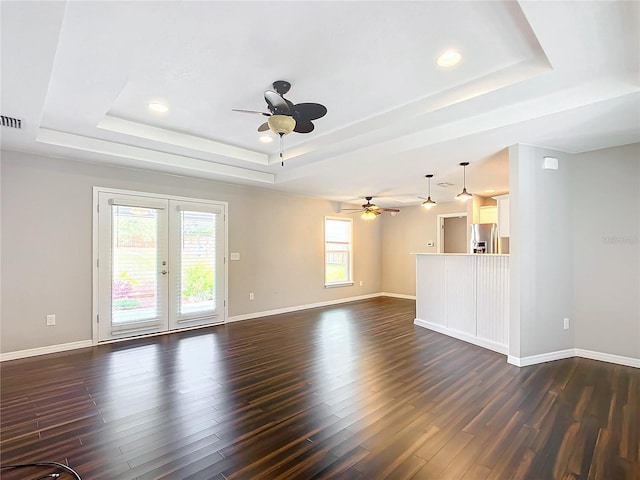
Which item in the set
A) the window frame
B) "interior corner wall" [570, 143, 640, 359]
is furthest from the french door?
"interior corner wall" [570, 143, 640, 359]

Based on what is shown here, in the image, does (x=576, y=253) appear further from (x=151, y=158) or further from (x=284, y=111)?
(x=151, y=158)

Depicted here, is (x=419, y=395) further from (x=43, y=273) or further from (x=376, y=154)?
(x=43, y=273)

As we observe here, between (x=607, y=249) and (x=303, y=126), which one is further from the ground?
(x=303, y=126)

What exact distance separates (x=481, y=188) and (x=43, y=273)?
295 inches

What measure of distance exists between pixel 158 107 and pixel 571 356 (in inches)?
228

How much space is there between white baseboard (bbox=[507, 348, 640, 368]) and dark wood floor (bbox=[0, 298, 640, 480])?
11 centimetres

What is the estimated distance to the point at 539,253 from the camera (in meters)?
3.87

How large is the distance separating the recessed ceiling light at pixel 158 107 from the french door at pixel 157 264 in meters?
1.92

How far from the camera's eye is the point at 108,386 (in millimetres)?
3164

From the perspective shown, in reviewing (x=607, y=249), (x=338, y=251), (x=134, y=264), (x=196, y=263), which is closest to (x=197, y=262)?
(x=196, y=263)

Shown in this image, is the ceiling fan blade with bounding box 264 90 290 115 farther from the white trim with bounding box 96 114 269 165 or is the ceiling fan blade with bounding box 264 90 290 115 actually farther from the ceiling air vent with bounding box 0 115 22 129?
the ceiling air vent with bounding box 0 115 22 129

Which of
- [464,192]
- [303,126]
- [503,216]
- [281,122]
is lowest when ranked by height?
[503,216]

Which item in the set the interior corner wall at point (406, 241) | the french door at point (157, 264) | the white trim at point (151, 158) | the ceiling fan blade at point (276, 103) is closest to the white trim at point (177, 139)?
the white trim at point (151, 158)

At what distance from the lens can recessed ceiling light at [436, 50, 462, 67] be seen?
2.40 meters
